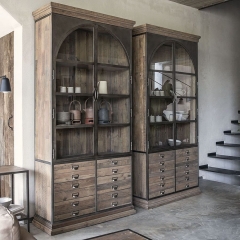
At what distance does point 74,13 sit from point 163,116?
6.63 feet

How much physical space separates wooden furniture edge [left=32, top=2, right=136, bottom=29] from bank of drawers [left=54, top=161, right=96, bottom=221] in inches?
67.7

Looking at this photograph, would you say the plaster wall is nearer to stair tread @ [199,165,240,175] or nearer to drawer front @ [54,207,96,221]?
stair tread @ [199,165,240,175]

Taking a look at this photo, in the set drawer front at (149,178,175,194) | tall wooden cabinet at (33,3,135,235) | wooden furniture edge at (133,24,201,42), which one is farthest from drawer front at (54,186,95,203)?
wooden furniture edge at (133,24,201,42)

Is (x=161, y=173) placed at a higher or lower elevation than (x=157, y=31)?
lower

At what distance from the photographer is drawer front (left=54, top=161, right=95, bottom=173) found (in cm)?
373

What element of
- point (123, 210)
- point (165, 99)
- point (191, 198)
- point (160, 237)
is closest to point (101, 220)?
point (123, 210)

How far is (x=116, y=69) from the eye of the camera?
442cm

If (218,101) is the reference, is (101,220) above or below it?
below

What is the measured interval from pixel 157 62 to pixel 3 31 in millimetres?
2159

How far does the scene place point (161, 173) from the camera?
4.79 meters

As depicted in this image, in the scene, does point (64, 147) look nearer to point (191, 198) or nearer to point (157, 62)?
point (157, 62)

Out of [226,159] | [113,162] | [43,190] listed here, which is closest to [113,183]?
[113,162]

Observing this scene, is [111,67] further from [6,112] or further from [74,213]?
[74,213]

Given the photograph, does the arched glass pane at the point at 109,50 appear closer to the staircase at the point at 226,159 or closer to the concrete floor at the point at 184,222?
the concrete floor at the point at 184,222
